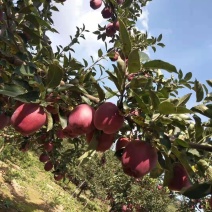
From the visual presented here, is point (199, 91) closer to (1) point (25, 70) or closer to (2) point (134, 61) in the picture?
(2) point (134, 61)

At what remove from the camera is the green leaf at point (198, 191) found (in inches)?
36.7

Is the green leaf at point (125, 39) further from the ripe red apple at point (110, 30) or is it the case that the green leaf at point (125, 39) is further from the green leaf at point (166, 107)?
the ripe red apple at point (110, 30)

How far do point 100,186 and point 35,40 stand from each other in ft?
52.6

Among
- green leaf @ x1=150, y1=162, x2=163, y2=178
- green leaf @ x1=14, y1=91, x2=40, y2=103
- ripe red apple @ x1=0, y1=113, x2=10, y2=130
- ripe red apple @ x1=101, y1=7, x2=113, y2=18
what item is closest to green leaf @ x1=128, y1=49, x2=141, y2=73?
green leaf @ x1=14, y1=91, x2=40, y2=103

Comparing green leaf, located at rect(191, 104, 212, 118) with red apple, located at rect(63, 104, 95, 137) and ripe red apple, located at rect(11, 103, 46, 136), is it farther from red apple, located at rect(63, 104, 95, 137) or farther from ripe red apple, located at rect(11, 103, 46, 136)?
ripe red apple, located at rect(11, 103, 46, 136)

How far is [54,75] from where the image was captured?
121 cm

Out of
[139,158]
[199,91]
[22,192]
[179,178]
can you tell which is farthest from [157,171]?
[22,192]

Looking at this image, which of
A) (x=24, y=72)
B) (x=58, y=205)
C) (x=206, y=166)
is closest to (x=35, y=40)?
(x=24, y=72)

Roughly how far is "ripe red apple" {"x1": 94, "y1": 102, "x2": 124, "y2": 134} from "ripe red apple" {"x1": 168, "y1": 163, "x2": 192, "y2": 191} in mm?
329

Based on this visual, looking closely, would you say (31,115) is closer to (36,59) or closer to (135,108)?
(135,108)

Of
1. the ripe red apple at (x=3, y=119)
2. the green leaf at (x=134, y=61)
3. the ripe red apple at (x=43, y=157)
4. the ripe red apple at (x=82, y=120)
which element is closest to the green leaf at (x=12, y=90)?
the ripe red apple at (x=82, y=120)

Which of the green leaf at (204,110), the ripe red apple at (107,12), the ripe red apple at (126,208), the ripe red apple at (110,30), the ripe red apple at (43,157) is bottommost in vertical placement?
the ripe red apple at (126,208)

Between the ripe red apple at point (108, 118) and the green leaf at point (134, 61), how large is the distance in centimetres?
20

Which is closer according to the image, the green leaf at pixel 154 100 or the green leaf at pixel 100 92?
the green leaf at pixel 154 100
